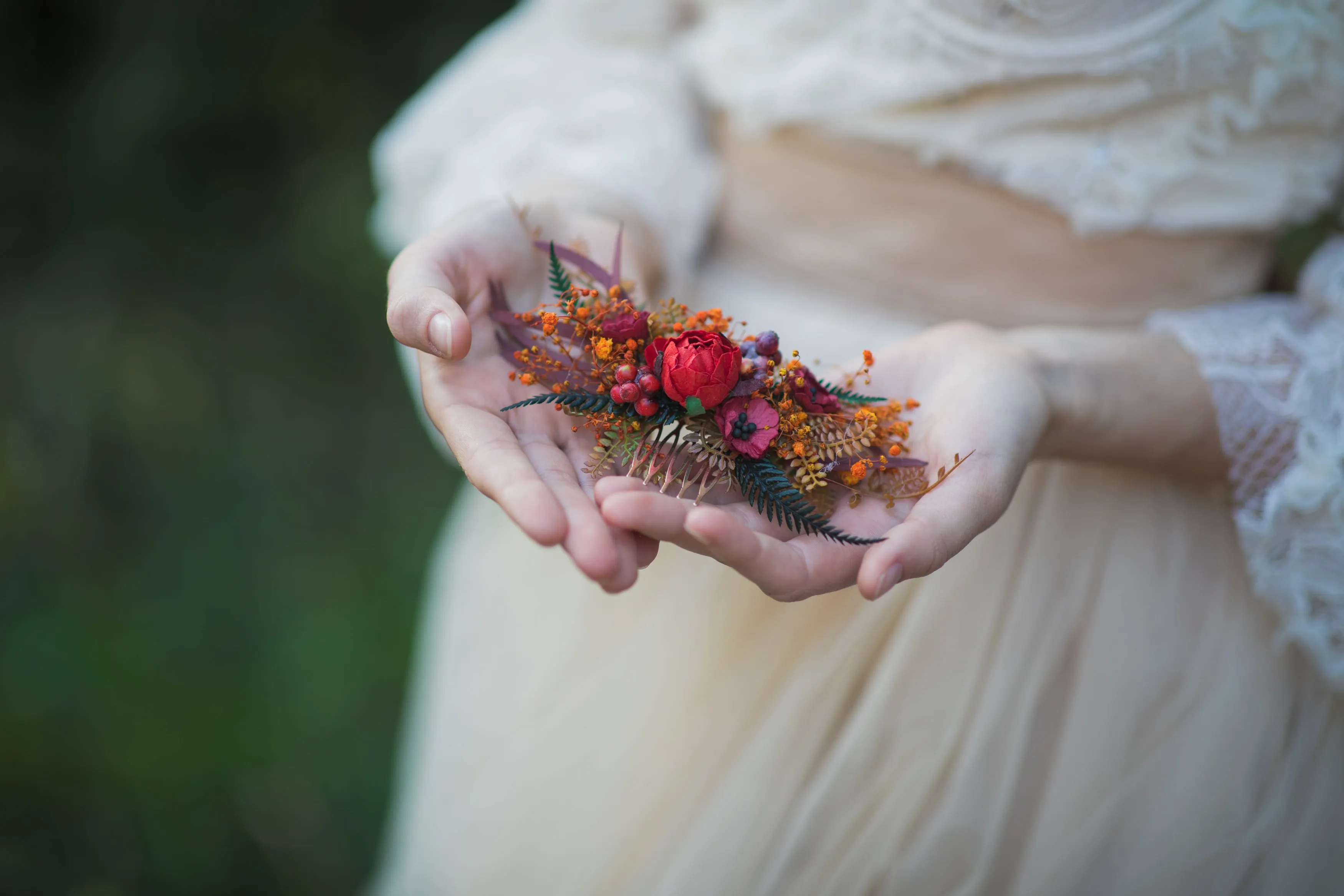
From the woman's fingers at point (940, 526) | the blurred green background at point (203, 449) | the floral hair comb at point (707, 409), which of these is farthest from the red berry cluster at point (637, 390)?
the blurred green background at point (203, 449)

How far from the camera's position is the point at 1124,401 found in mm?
1175

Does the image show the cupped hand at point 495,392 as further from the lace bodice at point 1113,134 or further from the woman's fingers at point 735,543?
the lace bodice at point 1113,134

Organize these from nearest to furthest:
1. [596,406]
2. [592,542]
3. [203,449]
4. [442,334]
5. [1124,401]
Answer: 1. [592,542]
2. [442,334]
3. [596,406]
4. [1124,401]
5. [203,449]

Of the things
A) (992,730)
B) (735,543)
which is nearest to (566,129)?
(735,543)

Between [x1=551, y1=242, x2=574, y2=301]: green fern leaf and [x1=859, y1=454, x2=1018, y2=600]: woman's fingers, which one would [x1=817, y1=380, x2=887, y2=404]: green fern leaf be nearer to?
[x1=859, y1=454, x2=1018, y2=600]: woman's fingers

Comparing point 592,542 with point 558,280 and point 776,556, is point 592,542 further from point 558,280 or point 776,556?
point 558,280

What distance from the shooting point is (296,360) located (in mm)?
3529

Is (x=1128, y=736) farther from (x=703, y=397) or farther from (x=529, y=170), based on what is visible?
(x=529, y=170)

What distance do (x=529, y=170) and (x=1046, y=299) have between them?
881 mm

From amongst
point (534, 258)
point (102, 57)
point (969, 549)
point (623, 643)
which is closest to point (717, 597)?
point (623, 643)

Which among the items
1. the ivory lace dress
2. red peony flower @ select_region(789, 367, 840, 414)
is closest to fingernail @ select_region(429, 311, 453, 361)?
red peony flower @ select_region(789, 367, 840, 414)

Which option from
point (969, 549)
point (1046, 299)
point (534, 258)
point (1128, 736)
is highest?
point (1046, 299)

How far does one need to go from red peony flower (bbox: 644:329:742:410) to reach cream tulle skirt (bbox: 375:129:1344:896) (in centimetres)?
46

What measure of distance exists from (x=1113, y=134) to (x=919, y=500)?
0.71 m
